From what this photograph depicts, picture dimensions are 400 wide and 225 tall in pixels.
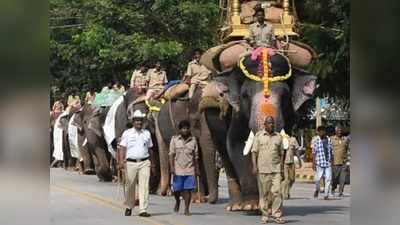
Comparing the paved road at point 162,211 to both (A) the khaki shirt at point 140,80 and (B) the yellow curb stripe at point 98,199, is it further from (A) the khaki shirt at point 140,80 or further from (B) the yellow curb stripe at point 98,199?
(A) the khaki shirt at point 140,80

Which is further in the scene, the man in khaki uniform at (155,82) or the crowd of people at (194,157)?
the man in khaki uniform at (155,82)

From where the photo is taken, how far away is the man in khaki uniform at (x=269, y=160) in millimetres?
11500

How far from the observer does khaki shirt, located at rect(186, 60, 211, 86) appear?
15414mm

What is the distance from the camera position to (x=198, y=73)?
15562 mm

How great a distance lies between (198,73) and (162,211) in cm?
282

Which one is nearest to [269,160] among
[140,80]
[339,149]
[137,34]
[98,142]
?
[339,149]

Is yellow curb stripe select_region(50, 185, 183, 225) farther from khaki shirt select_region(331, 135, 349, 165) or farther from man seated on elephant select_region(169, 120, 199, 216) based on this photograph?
khaki shirt select_region(331, 135, 349, 165)

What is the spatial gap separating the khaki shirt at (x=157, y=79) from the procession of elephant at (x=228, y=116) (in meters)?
0.40

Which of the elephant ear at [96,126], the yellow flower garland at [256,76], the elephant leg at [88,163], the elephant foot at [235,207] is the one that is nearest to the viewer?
the yellow flower garland at [256,76]

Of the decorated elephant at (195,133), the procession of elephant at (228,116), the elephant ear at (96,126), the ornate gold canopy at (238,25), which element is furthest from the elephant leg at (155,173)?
the elephant ear at (96,126)
